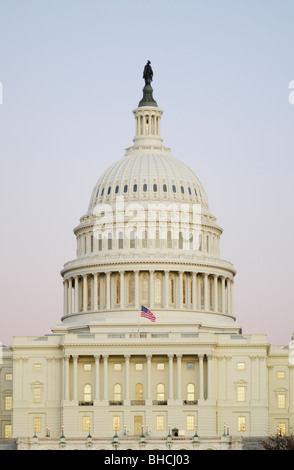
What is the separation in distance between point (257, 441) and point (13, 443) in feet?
94.0

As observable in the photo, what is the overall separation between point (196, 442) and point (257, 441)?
15.7 metres

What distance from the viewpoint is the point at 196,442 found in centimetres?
17988

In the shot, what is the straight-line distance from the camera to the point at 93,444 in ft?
591
